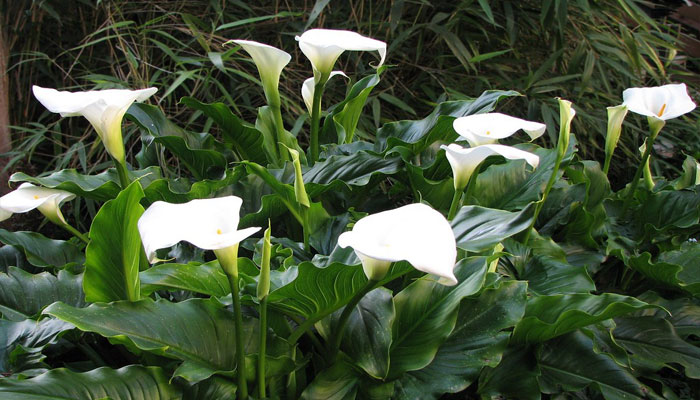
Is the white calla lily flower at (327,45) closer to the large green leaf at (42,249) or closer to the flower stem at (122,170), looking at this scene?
the flower stem at (122,170)

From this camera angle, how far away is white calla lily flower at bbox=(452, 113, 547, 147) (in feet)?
2.48

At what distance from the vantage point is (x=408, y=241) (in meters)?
0.48

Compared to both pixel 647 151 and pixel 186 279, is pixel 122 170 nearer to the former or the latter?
pixel 186 279

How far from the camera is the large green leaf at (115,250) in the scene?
2.04 feet

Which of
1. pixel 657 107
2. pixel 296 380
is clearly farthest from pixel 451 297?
pixel 657 107

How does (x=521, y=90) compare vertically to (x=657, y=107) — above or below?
below

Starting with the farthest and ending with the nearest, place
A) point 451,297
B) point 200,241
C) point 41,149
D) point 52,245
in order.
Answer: point 41,149 → point 52,245 → point 451,297 → point 200,241

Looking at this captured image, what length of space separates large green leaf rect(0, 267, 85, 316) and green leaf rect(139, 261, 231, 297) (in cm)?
15

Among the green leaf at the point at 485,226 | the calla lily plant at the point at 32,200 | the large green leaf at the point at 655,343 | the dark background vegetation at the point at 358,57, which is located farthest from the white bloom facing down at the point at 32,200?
the dark background vegetation at the point at 358,57

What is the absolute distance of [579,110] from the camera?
1943mm

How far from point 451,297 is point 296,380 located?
8.4 inches

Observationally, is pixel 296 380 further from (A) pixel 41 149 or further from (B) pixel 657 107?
(A) pixel 41 149

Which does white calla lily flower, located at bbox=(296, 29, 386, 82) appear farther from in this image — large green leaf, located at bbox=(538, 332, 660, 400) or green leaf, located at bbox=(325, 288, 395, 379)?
large green leaf, located at bbox=(538, 332, 660, 400)

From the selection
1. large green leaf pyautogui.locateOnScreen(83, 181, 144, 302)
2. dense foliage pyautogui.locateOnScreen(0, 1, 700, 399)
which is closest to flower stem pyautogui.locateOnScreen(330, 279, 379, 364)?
dense foliage pyautogui.locateOnScreen(0, 1, 700, 399)
